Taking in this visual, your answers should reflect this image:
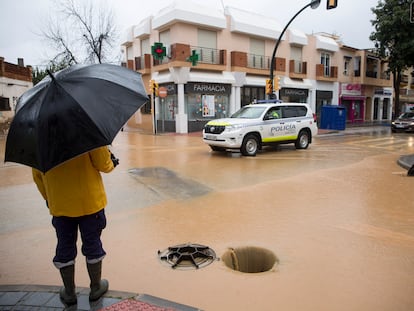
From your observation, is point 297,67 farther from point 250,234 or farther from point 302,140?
point 250,234

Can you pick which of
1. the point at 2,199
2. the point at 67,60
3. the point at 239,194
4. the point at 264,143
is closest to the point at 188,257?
the point at 239,194

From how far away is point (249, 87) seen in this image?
89.4 feet

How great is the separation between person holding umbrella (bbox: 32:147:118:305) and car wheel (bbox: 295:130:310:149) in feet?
38.0

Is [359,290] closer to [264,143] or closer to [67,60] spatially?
[264,143]

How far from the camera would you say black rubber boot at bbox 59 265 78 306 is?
9.57 ft

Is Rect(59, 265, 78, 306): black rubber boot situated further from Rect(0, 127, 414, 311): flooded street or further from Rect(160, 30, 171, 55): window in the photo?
Rect(160, 30, 171, 55): window

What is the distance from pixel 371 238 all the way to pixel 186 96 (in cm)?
2051

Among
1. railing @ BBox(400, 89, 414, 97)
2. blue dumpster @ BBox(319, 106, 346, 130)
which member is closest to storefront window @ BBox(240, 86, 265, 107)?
blue dumpster @ BBox(319, 106, 346, 130)

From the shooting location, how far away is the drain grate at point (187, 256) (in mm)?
3775

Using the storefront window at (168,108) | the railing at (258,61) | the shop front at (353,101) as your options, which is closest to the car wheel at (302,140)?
the storefront window at (168,108)

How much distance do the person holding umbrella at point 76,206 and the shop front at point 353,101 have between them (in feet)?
116

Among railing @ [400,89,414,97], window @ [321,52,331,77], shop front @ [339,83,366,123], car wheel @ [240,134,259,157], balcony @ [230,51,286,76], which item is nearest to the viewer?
car wheel @ [240,134,259,157]

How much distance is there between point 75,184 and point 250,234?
2.60 m

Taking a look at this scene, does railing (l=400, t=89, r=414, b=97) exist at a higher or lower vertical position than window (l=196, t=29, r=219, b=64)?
lower
